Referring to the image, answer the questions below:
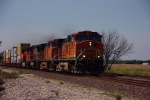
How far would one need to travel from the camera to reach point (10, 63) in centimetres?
4434

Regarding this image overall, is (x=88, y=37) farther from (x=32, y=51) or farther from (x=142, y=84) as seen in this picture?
(x=32, y=51)

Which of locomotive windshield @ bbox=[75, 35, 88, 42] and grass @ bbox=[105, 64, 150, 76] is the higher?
locomotive windshield @ bbox=[75, 35, 88, 42]

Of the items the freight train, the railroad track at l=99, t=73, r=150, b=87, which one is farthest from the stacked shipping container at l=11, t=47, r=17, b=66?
the railroad track at l=99, t=73, r=150, b=87

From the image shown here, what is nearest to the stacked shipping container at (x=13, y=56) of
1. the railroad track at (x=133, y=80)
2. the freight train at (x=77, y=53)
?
the freight train at (x=77, y=53)

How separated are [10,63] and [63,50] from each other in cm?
2555

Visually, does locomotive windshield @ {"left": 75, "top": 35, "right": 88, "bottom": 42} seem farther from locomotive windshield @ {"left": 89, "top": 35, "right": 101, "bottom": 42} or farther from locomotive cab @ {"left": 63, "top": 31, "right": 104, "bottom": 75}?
locomotive windshield @ {"left": 89, "top": 35, "right": 101, "bottom": 42}

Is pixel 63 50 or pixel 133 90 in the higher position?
pixel 63 50

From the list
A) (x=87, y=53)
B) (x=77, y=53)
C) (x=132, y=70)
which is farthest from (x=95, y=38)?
(x=132, y=70)

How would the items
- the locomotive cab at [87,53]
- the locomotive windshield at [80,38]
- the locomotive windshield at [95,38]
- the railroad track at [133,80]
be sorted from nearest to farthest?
the railroad track at [133,80] → the locomotive cab at [87,53] → the locomotive windshield at [80,38] → the locomotive windshield at [95,38]

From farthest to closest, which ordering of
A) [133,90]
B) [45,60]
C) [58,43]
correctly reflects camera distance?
[45,60] < [58,43] < [133,90]

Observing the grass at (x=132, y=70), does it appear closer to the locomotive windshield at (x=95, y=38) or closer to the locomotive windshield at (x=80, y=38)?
the locomotive windshield at (x=95, y=38)

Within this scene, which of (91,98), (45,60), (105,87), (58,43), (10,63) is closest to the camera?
(91,98)

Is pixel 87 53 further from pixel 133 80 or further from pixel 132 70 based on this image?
pixel 132 70

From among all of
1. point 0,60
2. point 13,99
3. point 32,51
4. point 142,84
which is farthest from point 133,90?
point 0,60
